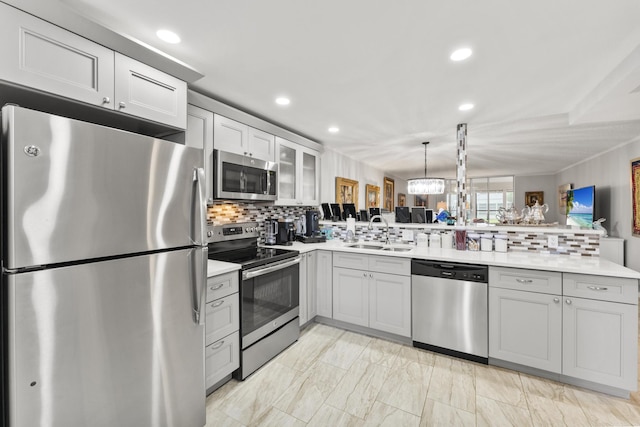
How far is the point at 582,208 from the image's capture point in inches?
222

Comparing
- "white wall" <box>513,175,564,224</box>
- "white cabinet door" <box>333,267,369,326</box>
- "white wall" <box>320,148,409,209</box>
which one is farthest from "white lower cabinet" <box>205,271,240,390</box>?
"white wall" <box>513,175,564,224</box>

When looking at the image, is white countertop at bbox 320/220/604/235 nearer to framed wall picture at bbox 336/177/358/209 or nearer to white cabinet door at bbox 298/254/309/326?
white cabinet door at bbox 298/254/309/326

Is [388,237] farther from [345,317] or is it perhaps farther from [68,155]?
[68,155]

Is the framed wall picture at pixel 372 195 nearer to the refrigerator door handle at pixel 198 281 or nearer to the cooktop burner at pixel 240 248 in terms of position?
the cooktop burner at pixel 240 248

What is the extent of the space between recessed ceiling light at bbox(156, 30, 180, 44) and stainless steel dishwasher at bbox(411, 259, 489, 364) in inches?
98.3

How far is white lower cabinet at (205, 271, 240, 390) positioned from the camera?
185cm

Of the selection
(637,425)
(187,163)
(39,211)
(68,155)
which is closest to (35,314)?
(39,211)

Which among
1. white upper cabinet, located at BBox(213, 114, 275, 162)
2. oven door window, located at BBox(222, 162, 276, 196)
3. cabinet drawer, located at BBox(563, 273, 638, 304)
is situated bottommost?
cabinet drawer, located at BBox(563, 273, 638, 304)

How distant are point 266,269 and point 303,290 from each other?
726mm

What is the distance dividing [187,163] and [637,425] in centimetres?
309

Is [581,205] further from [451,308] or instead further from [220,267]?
[220,267]

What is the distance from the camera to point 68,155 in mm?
1094

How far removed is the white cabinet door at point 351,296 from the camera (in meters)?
2.82

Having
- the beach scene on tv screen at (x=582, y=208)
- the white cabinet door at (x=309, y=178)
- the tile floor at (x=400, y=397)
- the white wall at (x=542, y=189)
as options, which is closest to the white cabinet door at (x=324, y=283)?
the tile floor at (x=400, y=397)
